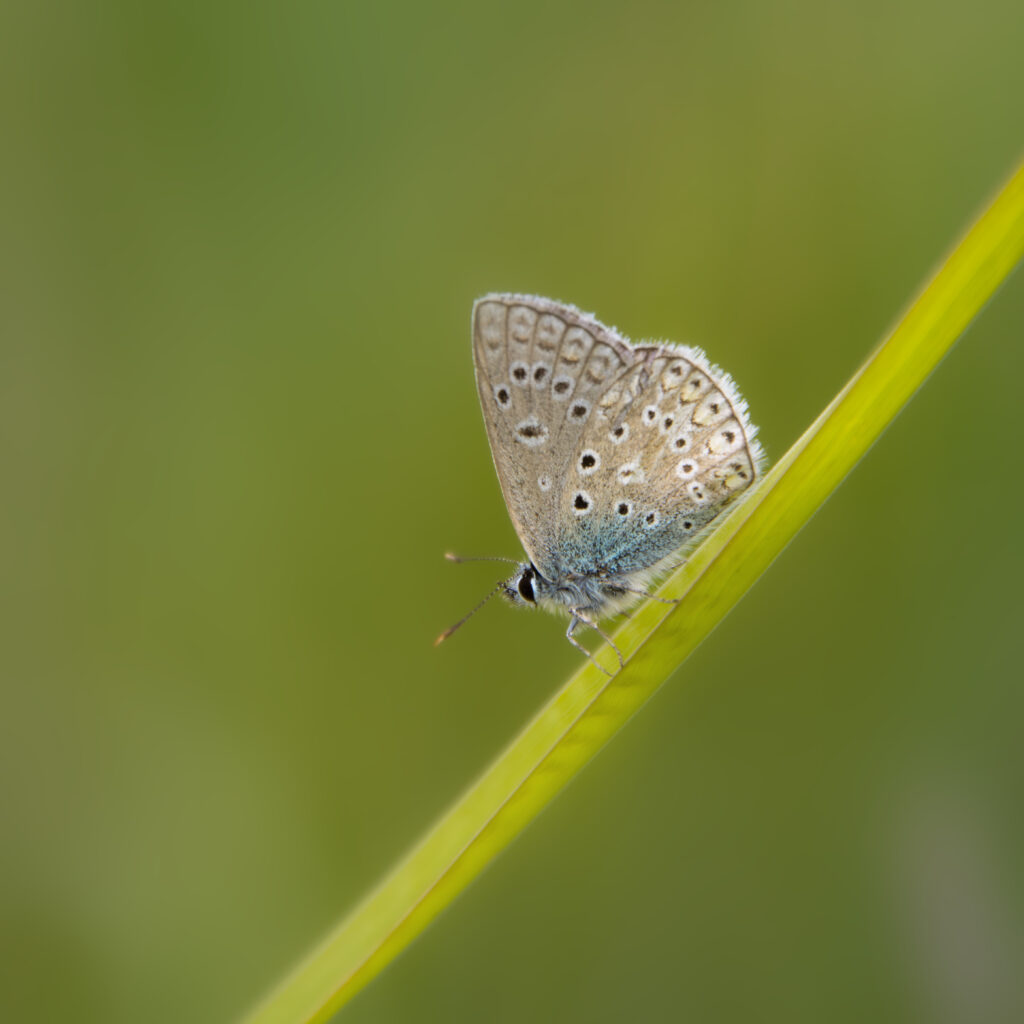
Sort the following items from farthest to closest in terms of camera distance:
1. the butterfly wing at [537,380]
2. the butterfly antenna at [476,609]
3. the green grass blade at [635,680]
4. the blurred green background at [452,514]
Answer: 1. the butterfly antenna at [476,609]
2. the blurred green background at [452,514]
3. the butterfly wing at [537,380]
4. the green grass blade at [635,680]

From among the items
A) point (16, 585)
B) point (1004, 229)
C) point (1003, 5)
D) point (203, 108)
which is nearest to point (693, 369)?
point (1004, 229)

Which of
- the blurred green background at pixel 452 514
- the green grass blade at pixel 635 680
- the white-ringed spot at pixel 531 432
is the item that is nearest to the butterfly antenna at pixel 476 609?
the blurred green background at pixel 452 514

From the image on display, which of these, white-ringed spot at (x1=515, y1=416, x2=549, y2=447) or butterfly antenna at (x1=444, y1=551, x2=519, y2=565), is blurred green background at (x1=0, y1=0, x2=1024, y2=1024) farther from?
white-ringed spot at (x1=515, y1=416, x2=549, y2=447)

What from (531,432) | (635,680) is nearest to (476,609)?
(531,432)

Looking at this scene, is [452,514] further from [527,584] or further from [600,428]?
[600,428]

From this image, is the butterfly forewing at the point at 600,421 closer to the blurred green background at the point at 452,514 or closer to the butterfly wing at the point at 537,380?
the butterfly wing at the point at 537,380

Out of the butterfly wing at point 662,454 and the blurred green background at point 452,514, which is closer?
the butterfly wing at point 662,454
